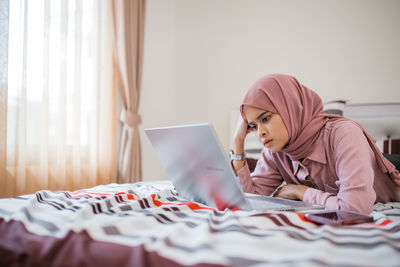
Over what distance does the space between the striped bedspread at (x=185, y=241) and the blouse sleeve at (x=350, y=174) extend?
21cm

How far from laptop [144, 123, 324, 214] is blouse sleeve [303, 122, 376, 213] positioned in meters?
0.09

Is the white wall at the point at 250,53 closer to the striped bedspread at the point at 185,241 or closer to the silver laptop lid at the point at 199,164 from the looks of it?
the silver laptop lid at the point at 199,164

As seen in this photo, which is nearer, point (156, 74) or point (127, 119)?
point (127, 119)

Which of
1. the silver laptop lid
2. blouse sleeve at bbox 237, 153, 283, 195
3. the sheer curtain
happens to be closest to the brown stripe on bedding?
the silver laptop lid

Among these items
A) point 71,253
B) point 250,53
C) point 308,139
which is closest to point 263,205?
point 308,139

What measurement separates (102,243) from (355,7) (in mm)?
2862

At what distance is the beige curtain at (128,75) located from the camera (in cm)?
260

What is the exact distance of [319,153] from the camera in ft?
3.76

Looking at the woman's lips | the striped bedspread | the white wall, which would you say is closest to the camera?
the striped bedspread

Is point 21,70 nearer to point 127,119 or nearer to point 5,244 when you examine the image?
point 127,119

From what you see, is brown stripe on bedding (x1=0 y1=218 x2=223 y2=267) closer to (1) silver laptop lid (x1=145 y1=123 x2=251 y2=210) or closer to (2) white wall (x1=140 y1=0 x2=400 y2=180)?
(1) silver laptop lid (x1=145 y1=123 x2=251 y2=210)

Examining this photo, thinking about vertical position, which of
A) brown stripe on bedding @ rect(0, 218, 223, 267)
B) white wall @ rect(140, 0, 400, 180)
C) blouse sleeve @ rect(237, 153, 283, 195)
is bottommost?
blouse sleeve @ rect(237, 153, 283, 195)

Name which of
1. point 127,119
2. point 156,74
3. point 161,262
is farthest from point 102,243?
point 156,74

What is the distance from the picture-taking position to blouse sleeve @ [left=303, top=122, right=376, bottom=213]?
922 mm
